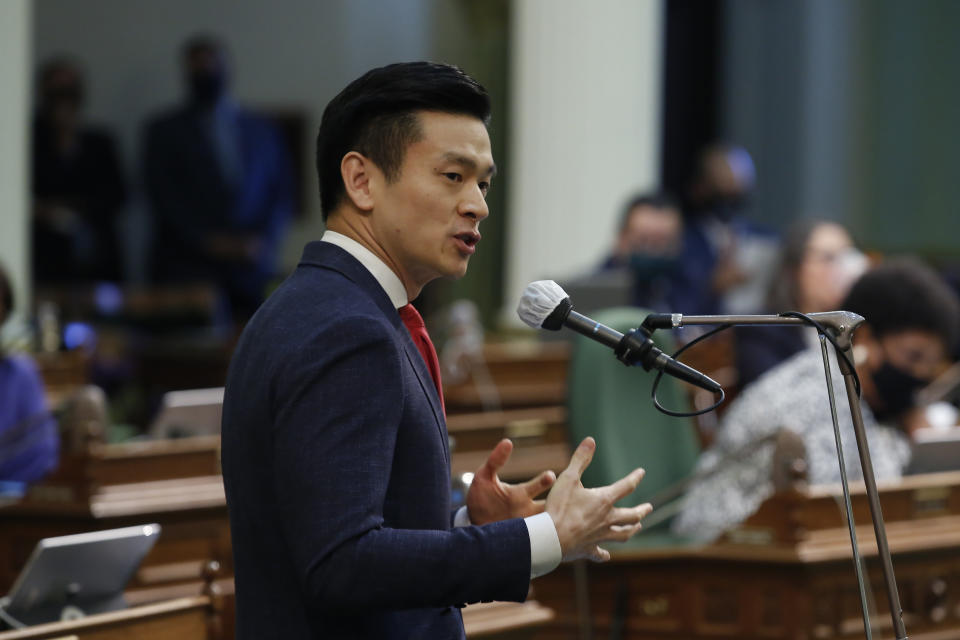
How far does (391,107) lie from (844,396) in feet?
7.86

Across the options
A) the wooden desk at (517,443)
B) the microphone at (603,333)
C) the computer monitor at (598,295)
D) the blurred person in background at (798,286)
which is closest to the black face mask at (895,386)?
the blurred person in background at (798,286)

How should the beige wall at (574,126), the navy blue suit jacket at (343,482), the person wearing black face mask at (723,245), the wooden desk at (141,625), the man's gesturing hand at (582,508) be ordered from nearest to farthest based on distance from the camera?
the navy blue suit jacket at (343,482) → the man's gesturing hand at (582,508) → the wooden desk at (141,625) → the person wearing black face mask at (723,245) → the beige wall at (574,126)

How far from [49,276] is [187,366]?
4.37 feet

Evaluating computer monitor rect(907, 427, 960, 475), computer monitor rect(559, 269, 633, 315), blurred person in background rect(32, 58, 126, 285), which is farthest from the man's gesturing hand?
blurred person in background rect(32, 58, 126, 285)

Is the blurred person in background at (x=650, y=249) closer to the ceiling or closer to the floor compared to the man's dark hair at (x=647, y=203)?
closer to the floor

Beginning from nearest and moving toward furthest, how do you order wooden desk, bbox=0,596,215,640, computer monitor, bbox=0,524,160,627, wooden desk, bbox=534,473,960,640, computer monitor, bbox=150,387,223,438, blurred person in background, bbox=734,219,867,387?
1. wooden desk, bbox=0,596,215,640
2. computer monitor, bbox=0,524,160,627
3. wooden desk, bbox=534,473,960,640
4. computer monitor, bbox=150,387,223,438
5. blurred person in background, bbox=734,219,867,387

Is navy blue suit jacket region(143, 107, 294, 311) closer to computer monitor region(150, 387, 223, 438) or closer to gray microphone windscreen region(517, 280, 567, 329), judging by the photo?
computer monitor region(150, 387, 223, 438)

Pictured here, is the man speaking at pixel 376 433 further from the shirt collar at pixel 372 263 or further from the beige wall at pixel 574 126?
the beige wall at pixel 574 126

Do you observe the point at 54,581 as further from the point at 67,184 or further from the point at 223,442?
the point at 67,184

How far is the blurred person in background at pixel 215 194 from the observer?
867 centimetres

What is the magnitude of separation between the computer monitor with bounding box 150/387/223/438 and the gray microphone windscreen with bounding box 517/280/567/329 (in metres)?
2.58

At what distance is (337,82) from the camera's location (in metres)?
10.3

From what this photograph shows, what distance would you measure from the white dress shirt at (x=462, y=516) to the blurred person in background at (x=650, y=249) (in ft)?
13.7

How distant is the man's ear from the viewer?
5.26 ft
